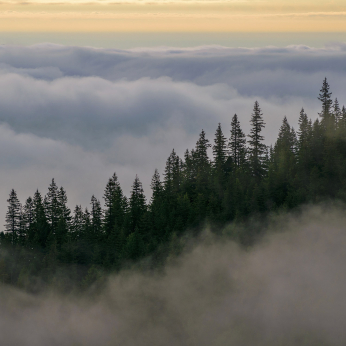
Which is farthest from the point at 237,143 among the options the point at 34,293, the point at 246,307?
the point at 34,293

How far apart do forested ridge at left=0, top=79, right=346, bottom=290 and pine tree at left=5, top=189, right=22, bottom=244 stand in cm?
24

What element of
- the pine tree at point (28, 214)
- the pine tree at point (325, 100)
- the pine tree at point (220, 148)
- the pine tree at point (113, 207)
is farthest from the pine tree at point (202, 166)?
the pine tree at point (28, 214)

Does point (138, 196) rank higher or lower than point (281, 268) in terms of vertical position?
higher

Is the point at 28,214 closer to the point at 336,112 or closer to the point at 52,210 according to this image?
the point at 52,210

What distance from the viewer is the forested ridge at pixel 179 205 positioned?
85625mm

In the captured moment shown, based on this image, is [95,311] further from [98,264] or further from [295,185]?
[295,185]

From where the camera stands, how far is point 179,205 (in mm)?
92812

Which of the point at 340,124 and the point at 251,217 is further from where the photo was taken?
the point at 340,124

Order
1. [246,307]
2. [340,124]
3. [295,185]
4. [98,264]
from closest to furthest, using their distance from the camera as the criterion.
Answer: [246,307] → [295,185] → [98,264] → [340,124]

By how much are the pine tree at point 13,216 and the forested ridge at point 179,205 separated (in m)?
0.24

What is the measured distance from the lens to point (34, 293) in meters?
92.2

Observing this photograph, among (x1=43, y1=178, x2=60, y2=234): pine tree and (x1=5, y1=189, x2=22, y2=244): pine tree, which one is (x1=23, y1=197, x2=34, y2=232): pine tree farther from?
(x1=43, y1=178, x2=60, y2=234): pine tree

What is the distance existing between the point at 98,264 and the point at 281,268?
37392 mm

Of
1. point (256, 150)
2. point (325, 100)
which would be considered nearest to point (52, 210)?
point (256, 150)
